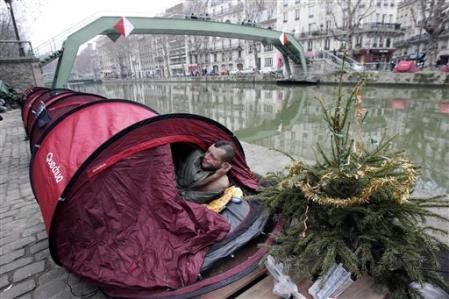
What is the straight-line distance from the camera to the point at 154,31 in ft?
49.6

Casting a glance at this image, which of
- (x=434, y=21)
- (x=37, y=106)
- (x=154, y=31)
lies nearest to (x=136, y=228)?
(x=37, y=106)

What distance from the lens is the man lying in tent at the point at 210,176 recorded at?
2.82 metres

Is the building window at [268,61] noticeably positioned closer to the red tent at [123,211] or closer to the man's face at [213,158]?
the man's face at [213,158]

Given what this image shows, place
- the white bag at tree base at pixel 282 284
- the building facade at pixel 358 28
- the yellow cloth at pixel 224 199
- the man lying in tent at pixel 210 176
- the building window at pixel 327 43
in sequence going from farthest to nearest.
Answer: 1. the building window at pixel 327 43
2. the building facade at pixel 358 28
3. the man lying in tent at pixel 210 176
4. the yellow cloth at pixel 224 199
5. the white bag at tree base at pixel 282 284

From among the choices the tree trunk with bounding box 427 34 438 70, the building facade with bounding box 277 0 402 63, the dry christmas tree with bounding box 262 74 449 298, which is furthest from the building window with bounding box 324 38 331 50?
the dry christmas tree with bounding box 262 74 449 298

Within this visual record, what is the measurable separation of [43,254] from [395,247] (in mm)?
3016

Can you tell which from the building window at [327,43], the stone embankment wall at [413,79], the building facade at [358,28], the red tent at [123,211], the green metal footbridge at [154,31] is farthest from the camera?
the building window at [327,43]

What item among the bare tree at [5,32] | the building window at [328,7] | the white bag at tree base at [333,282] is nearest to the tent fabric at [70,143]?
the white bag at tree base at [333,282]

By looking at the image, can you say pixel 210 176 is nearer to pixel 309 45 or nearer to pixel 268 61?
pixel 309 45

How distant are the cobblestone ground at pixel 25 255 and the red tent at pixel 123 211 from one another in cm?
31

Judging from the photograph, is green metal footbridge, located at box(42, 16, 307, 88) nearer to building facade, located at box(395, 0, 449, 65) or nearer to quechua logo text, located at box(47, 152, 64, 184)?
quechua logo text, located at box(47, 152, 64, 184)

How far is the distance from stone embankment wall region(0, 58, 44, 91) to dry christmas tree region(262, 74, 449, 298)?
19594mm

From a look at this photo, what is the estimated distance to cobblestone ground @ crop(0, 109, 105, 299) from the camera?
218 centimetres

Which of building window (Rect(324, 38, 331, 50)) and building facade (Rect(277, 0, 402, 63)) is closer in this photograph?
building facade (Rect(277, 0, 402, 63))
